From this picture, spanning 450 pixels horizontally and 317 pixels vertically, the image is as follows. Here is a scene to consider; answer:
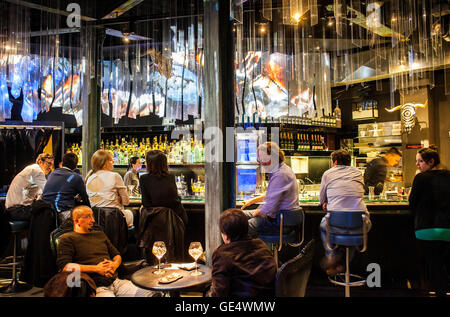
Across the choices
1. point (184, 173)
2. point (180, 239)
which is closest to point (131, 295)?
point (180, 239)

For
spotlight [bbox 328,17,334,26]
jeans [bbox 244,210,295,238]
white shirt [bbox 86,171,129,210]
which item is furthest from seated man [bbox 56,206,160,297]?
spotlight [bbox 328,17,334,26]

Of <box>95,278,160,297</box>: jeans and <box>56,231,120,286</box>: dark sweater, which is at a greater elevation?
<box>56,231,120,286</box>: dark sweater

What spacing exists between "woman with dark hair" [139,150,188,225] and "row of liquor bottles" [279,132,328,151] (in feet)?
12.6

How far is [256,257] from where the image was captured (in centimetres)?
187

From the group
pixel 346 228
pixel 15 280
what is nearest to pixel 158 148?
pixel 15 280

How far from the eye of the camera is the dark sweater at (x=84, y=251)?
2.48m

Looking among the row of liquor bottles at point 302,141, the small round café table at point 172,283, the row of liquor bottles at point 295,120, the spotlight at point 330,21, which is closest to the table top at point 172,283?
the small round café table at point 172,283

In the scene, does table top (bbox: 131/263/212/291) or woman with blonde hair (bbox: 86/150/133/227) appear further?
woman with blonde hair (bbox: 86/150/133/227)

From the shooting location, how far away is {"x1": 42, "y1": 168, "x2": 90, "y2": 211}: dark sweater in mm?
3516

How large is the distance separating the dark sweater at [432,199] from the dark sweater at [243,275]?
7.59ft

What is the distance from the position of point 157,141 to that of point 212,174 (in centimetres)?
448

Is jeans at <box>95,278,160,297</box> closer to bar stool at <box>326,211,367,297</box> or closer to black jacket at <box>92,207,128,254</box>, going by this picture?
black jacket at <box>92,207,128,254</box>

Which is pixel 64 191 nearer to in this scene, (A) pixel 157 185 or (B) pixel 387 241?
(A) pixel 157 185
